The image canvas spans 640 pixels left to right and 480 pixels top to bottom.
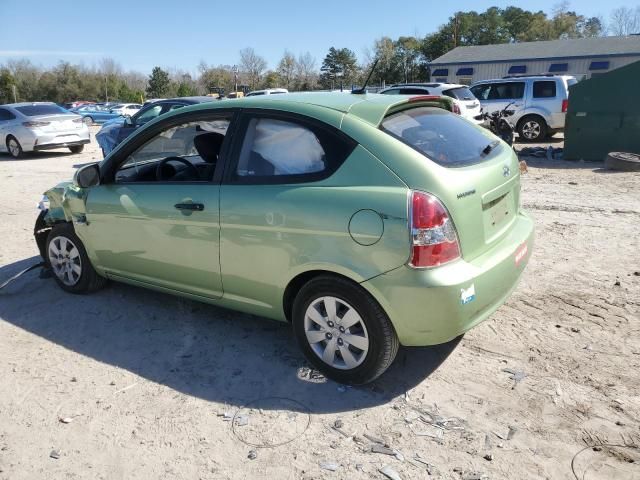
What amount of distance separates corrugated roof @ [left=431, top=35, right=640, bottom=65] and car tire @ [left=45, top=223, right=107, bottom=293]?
152ft

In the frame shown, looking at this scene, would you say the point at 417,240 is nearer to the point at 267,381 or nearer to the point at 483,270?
the point at 483,270

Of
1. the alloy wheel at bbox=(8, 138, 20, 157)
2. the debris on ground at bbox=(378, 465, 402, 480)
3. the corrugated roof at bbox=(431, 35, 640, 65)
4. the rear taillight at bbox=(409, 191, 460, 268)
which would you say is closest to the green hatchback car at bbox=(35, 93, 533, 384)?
the rear taillight at bbox=(409, 191, 460, 268)

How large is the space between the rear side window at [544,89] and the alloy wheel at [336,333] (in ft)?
45.8

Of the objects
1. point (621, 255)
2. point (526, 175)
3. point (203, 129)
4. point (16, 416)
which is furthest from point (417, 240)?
point (526, 175)

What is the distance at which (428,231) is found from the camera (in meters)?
2.78

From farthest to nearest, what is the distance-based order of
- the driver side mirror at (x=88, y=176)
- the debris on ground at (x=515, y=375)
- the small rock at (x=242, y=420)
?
1. the driver side mirror at (x=88, y=176)
2. the debris on ground at (x=515, y=375)
3. the small rock at (x=242, y=420)

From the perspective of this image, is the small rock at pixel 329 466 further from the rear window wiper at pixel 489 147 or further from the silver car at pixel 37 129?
the silver car at pixel 37 129

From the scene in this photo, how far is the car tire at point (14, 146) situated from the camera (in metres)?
15.3

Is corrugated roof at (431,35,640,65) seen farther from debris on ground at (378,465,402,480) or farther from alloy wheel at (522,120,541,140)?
debris on ground at (378,465,402,480)

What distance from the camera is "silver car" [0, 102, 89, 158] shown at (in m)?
15.0

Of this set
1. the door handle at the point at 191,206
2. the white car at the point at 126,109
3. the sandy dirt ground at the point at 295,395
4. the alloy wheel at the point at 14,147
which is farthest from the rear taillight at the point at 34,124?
the white car at the point at 126,109

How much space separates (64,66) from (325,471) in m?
80.3

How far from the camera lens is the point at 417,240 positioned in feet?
9.11

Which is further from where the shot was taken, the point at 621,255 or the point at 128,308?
the point at 621,255
